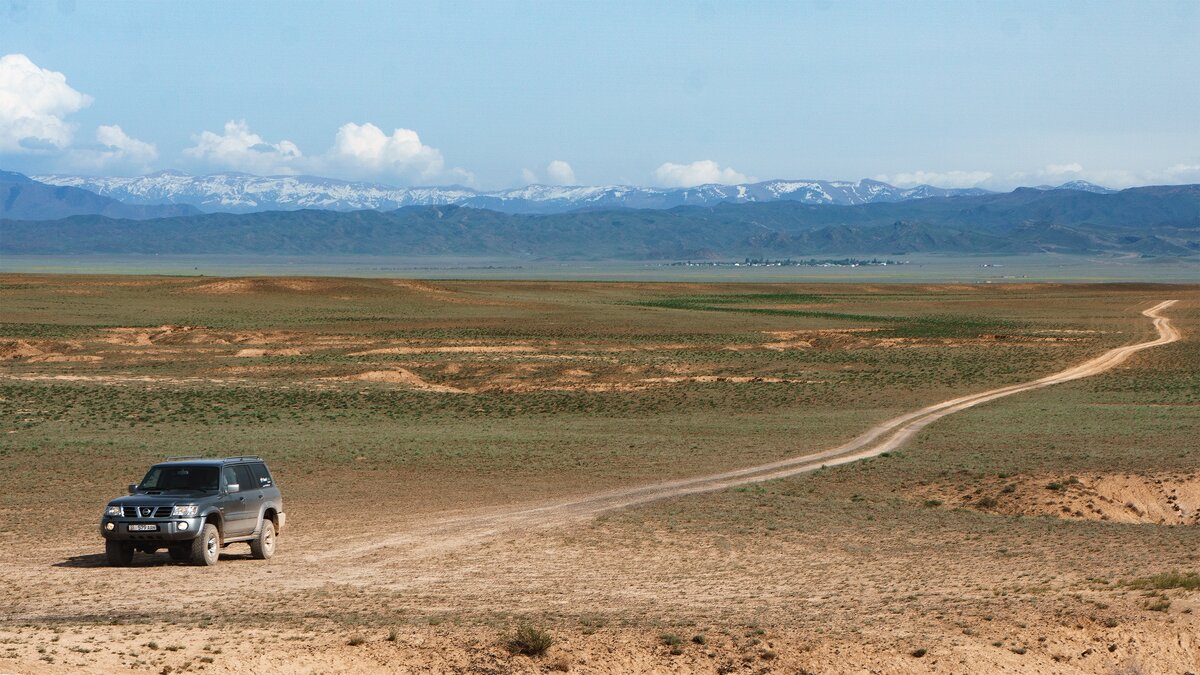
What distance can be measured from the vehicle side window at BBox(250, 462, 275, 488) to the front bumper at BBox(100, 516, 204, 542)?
1907 millimetres

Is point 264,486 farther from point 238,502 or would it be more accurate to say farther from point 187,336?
point 187,336

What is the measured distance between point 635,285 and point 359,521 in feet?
418

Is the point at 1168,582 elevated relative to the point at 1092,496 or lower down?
elevated

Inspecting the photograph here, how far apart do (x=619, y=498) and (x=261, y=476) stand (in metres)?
9.05

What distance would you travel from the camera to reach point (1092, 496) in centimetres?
2666

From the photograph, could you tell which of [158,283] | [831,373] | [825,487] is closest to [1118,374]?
[831,373]

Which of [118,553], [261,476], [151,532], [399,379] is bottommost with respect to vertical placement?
[399,379]

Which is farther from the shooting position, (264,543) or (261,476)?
(261,476)

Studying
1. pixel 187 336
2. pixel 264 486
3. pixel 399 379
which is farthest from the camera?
pixel 187 336

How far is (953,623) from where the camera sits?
1534 centimetres

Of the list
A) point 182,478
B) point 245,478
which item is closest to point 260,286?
point 245,478

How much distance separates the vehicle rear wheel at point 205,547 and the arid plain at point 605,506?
33 centimetres

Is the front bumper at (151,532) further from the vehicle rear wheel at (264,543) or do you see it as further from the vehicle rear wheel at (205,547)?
the vehicle rear wheel at (264,543)

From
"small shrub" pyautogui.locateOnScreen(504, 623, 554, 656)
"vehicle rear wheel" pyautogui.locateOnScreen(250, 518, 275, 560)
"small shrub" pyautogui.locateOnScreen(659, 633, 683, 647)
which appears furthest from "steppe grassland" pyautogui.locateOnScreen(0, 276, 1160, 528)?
"small shrub" pyautogui.locateOnScreen(659, 633, 683, 647)
